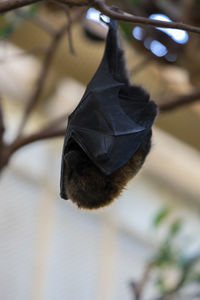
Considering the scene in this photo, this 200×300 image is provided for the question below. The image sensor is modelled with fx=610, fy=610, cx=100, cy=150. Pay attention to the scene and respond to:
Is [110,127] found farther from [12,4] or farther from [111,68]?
[12,4]

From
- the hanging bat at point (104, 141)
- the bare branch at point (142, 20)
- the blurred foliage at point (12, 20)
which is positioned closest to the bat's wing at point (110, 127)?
the hanging bat at point (104, 141)

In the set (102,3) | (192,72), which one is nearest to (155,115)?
(102,3)

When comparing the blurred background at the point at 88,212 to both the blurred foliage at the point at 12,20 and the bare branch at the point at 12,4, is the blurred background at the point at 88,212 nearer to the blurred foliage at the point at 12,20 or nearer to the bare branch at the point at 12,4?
the blurred foliage at the point at 12,20

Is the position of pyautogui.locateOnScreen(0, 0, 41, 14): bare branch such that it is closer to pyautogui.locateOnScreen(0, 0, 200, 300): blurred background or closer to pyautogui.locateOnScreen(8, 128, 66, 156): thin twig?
pyautogui.locateOnScreen(8, 128, 66, 156): thin twig

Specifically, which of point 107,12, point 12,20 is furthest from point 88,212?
point 107,12

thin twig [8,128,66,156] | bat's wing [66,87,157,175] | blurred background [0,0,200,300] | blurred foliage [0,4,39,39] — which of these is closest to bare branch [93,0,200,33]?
bat's wing [66,87,157,175]

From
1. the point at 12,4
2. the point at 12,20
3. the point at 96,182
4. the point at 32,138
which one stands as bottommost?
the point at 12,20

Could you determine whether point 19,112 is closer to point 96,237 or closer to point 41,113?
point 41,113
